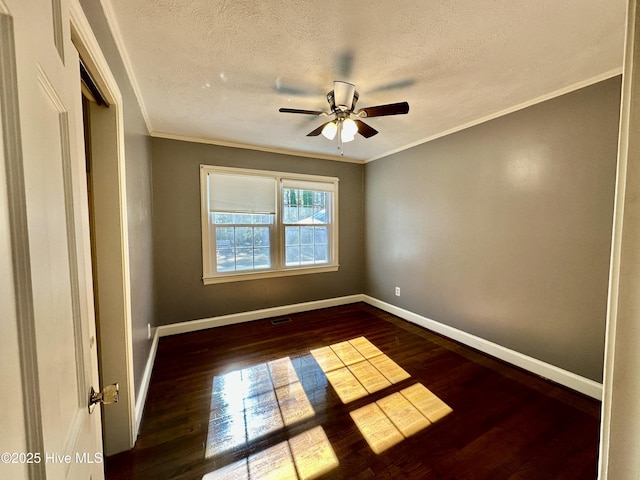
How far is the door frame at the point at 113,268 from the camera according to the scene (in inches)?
56.6

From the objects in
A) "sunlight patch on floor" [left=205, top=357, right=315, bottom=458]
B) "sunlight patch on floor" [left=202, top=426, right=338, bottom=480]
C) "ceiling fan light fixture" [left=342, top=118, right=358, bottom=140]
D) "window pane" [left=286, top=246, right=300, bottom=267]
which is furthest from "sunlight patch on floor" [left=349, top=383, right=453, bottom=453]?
"window pane" [left=286, top=246, right=300, bottom=267]

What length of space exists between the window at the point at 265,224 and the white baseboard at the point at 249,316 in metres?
0.51

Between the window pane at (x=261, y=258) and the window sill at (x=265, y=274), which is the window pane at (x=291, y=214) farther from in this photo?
the window sill at (x=265, y=274)

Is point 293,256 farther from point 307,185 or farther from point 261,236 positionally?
point 307,185

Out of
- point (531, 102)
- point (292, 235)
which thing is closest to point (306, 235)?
point (292, 235)

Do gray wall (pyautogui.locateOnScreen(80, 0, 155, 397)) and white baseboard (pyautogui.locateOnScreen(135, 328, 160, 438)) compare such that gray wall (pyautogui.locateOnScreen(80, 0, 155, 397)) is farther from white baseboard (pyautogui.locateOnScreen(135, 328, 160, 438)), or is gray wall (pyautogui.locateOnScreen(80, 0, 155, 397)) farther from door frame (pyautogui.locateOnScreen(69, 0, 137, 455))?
door frame (pyautogui.locateOnScreen(69, 0, 137, 455))

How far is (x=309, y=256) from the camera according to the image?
407cm

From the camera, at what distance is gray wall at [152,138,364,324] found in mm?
3086

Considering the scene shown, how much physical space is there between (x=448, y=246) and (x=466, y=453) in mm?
2029

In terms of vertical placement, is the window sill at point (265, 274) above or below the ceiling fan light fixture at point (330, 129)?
below

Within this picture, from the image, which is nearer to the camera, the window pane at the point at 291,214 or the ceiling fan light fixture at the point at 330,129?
the ceiling fan light fixture at the point at 330,129

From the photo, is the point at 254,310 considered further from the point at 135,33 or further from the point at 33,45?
the point at 33,45

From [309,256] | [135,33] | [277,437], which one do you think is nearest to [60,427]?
[277,437]

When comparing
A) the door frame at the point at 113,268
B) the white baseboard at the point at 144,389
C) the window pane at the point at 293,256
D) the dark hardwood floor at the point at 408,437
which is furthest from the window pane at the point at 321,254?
the door frame at the point at 113,268
